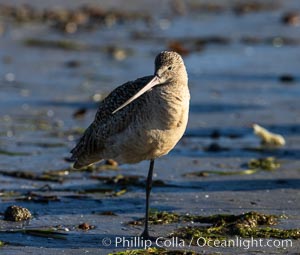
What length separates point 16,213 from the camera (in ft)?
22.6

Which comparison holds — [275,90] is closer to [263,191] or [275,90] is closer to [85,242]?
[263,191]

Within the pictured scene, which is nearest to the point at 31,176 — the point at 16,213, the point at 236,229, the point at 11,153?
the point at 11,153

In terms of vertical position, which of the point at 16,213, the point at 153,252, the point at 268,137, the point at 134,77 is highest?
the point at 134,77

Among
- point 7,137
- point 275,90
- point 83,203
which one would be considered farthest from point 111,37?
point 83,203

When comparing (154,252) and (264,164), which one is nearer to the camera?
(154,252)

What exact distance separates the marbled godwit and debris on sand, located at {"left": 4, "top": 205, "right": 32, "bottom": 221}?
2.25 feet

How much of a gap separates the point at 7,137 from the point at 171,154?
1538 mm

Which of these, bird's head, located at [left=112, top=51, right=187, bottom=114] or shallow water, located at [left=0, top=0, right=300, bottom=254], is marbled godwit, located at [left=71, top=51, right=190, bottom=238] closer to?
bird's head, located at [left=112, top=51, right=187, bottom=114]

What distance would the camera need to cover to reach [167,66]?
266 inches

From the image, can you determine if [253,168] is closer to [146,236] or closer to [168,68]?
[168,68]

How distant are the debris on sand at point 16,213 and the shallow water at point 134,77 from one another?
0.23 ft

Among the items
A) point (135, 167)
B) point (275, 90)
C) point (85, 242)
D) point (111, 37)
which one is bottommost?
point (85, 242)

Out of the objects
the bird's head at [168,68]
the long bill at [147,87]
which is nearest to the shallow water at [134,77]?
the long bill at [147,87]

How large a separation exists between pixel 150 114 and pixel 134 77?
18.6 ft
